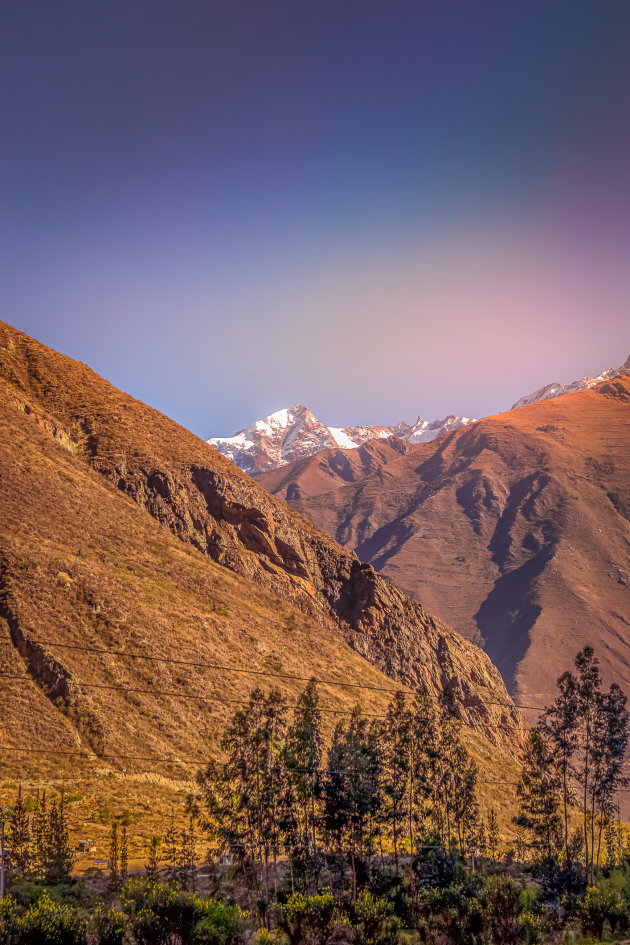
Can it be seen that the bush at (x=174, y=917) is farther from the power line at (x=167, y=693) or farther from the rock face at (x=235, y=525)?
the rock face at (x=235, y=525)

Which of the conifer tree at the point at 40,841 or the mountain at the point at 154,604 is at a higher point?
the mountain at the point at 154,604

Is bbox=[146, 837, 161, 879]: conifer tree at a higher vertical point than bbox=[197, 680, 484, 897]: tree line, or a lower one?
lower

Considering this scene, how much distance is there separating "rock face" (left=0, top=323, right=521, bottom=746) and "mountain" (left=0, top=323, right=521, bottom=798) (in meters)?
0.30

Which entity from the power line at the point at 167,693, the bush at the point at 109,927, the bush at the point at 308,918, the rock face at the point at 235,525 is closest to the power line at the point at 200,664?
the power line at the point at 167,693

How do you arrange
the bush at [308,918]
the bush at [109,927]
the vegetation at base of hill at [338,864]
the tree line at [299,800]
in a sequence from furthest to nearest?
1. the tree line at [299,800]
2. the bush at [308,918]
3. the vegetation at base of hill at [338,864]
4. the bush at [109,927]

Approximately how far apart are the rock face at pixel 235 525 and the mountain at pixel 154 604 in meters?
0.30

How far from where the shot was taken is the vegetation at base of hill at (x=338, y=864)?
26453 millimetres

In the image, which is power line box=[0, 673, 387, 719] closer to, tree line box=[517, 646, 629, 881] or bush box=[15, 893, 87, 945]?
tree line box=[517, 646, 629, 881]

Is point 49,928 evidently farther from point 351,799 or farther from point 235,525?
point 235,525

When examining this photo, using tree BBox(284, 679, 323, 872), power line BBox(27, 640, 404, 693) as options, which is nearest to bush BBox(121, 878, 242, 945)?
tree BBox(284, 679, 323, 872)

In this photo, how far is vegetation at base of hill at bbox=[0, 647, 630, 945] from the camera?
26.5 meters

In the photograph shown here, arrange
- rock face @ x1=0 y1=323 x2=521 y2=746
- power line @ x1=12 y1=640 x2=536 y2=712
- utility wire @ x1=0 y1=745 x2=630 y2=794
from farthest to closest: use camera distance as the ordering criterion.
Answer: rock face @ x1=0 y1=323 x2=521 y2=746, power line @ x1=12 y1=640 x2=536 y2=712, utility wire @ x1=0 y1=745 x2=630 y2=794

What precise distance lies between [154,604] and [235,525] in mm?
31132

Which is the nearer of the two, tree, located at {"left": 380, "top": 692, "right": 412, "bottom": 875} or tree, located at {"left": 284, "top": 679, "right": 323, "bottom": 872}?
tree, located at {"left": 284, "top": 679, "right": 323, "bottom": 872}
